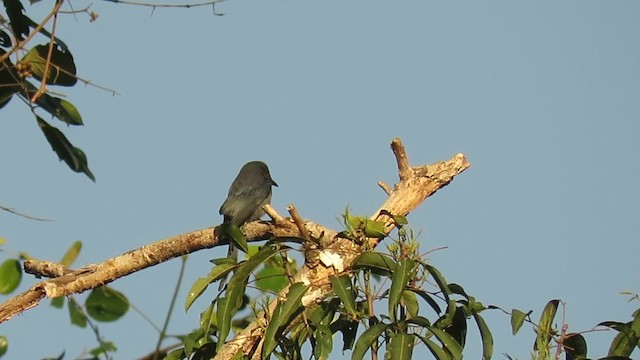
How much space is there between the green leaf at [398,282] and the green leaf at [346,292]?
22cm

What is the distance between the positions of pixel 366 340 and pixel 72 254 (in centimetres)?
127

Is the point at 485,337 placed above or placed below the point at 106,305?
above

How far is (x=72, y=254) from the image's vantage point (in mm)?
3281

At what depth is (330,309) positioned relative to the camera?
15.0 feet

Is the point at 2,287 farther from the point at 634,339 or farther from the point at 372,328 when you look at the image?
the point at 634,339

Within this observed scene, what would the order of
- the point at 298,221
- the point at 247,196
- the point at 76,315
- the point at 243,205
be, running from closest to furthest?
the point at 76,315, the point at 298,221, the point at 243,205, the point at 247,196

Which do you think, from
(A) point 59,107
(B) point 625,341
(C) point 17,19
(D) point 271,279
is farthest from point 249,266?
(B) point 625,341

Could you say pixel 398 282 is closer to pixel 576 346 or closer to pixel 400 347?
pixel 400 347

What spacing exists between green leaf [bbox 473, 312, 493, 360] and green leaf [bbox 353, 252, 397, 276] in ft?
1.46

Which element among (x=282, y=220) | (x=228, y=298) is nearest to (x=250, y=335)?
(x=228, y=298)

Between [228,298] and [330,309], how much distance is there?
466 mm

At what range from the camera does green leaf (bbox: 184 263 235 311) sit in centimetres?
Result: 470

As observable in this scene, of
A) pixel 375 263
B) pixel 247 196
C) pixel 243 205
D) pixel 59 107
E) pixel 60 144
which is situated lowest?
pixel 375 263

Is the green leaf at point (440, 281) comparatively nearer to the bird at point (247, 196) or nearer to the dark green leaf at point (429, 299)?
the dark green leaf at point (429, 299)
